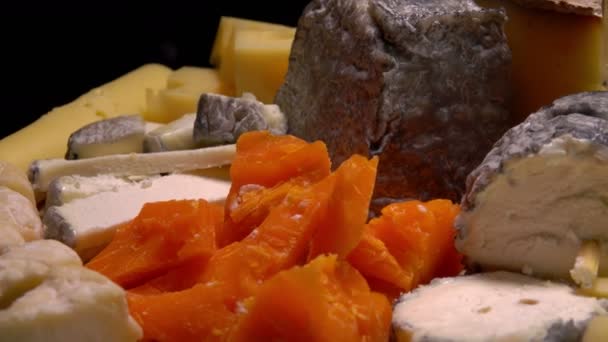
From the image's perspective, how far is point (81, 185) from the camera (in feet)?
7.13

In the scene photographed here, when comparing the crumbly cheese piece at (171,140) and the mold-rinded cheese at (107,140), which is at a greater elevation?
the crumbly cheese piece at (171,140)

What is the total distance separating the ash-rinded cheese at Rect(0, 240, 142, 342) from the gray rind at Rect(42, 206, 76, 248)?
45 centimetres

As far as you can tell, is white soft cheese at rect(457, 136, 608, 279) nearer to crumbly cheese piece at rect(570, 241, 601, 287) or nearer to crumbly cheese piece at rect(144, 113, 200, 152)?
crumbly cheese piece at rect(570, 241, 601, 287)

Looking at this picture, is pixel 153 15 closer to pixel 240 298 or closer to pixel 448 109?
pixel 448 109

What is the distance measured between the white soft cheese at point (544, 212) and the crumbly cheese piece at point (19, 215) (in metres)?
0.90

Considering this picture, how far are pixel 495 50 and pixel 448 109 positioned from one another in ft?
0.63

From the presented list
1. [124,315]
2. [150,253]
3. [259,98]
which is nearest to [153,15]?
[259,98]

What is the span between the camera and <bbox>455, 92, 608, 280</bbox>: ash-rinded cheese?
1.60 metres

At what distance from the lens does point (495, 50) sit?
85.7 inches

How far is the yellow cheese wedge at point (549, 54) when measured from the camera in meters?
2.17

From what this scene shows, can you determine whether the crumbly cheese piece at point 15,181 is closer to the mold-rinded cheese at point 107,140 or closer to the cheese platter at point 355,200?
the cheese platter at point 355,200

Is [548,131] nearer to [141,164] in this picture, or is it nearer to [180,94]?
[141,164]

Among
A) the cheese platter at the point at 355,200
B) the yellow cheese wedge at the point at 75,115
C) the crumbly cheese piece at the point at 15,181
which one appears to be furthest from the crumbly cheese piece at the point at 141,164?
the yellow cheese wedge at the point at 75,115

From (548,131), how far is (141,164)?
1.06 meters
